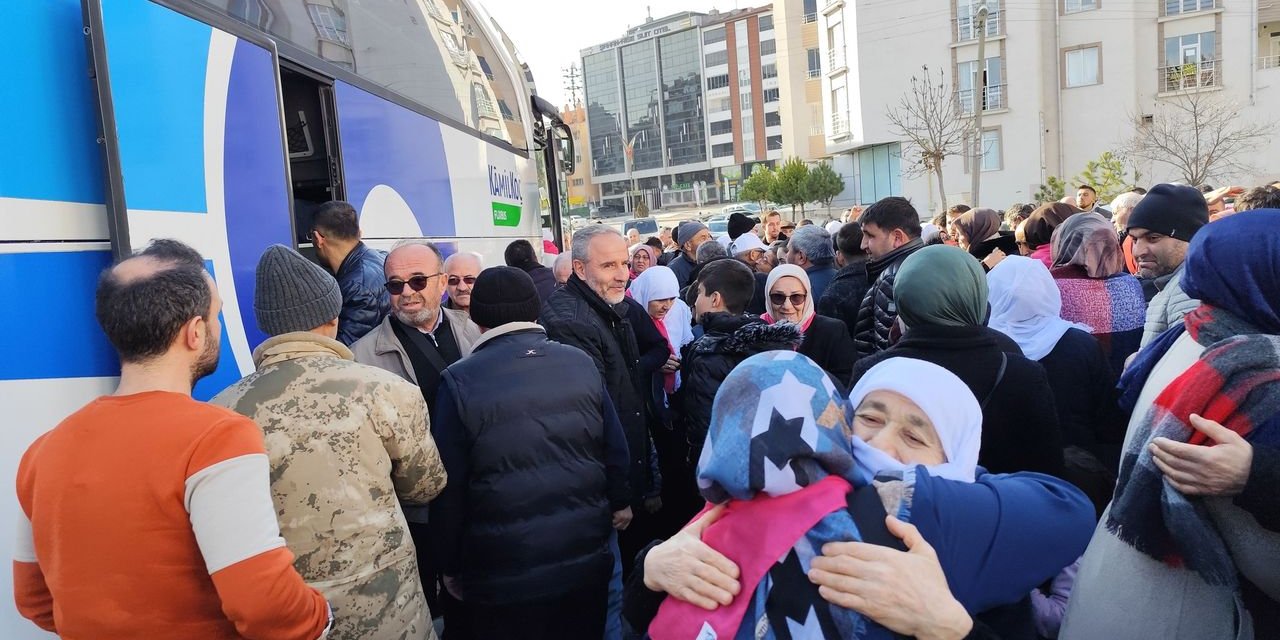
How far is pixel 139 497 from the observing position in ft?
6.35

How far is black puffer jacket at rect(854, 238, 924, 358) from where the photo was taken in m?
4.41

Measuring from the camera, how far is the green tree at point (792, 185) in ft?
169

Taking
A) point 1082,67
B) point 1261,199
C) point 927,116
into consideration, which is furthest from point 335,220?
point 1082,67

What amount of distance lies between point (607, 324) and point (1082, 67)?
4156 cm

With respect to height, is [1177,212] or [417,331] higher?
[1177,212]

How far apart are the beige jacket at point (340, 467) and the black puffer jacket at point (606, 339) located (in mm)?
1494

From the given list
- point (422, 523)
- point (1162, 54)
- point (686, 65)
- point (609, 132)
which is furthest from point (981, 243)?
point (609, 132)

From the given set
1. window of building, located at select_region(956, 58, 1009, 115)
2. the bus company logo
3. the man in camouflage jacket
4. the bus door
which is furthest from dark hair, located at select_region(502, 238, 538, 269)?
window of building, located at select_region(956, 58, 1009, 115)

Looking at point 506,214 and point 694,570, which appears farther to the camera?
point 506,214

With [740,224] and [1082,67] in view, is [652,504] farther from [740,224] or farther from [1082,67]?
[1082,67]

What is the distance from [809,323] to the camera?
15.0 ft

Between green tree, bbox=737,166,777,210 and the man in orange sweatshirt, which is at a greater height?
green tree, bbox=737,166,777,210

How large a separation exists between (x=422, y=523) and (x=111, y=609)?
1326mm

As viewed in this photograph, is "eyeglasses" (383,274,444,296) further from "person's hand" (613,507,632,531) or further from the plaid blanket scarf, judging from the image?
the plaid blanket scarf
